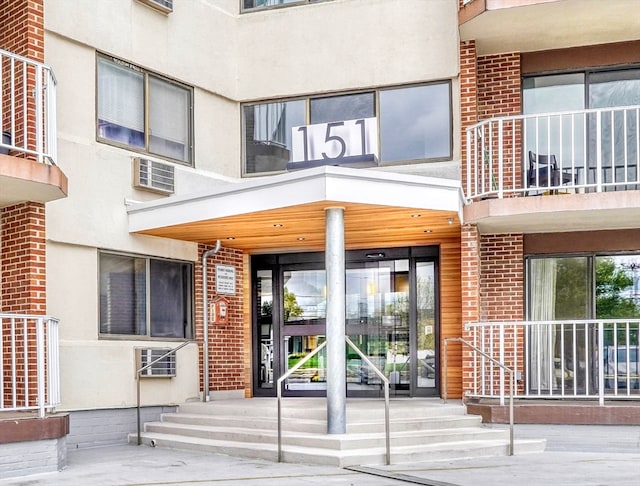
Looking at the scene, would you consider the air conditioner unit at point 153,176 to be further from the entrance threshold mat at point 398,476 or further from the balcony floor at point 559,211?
the entrance threshold mat at point 398,476

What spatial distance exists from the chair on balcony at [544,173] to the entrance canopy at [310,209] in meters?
1.30

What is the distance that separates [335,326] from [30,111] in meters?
4.39

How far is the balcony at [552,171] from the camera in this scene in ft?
35.1

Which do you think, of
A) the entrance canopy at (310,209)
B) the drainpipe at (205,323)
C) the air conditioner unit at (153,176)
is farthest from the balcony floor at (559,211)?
the air conditioner unit at (153,176)

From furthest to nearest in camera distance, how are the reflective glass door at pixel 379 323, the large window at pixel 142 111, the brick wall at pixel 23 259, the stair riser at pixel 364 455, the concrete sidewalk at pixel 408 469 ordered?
the reflective glass door at pixel 379 323 → the large window at pixel 142 111 → the brick wall at pixel 23 259 → the stair riser at pixel 364 455 → the concrete sidewalk at pixel 408 469

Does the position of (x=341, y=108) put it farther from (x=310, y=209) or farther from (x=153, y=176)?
(x=310, y=209)

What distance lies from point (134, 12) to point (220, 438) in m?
5.94

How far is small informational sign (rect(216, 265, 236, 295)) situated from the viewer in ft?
42.3

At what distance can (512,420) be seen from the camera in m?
9.57

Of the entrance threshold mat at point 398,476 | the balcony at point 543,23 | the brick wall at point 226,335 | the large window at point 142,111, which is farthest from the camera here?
the brick wall at point 226,335

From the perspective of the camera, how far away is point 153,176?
1176 centimetres

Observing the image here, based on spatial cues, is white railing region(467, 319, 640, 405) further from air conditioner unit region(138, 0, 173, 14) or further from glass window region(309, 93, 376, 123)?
air conditioner unit region(138, 0, 173, 14)

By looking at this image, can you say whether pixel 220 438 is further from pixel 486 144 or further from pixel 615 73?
pixel 615 73

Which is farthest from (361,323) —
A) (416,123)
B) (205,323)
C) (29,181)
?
(29,181)
